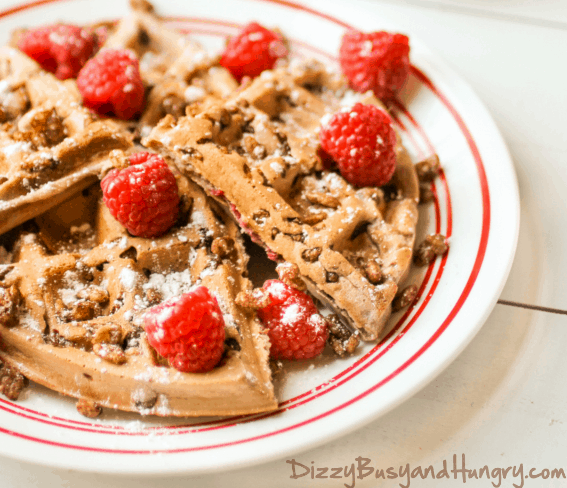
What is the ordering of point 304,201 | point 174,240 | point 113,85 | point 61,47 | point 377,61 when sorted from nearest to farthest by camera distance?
point 174,240, point 304,201, point 113,85, point 377,61, point 61,47

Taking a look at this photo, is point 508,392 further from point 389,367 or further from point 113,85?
point 113,85

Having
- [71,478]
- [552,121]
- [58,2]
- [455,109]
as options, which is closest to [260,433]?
[71,478]

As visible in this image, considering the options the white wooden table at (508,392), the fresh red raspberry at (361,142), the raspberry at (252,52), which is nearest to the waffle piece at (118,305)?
the white wooden table at (508,392)

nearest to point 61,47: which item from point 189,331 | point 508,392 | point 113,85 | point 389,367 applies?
point 113,85

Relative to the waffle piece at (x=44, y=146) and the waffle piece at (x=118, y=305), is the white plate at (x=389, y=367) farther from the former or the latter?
the waffle piece at (x=44, y=146)

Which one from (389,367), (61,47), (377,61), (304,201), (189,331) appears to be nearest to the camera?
(189,331)

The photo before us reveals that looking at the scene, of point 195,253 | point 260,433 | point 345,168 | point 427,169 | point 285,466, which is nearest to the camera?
point 260,433

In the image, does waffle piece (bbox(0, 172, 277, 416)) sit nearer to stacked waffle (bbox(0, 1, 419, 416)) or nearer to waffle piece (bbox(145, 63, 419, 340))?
stacked waffle (bbox(0, 1, 419, 416))

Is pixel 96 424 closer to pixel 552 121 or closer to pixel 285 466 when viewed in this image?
pixel 285 466
